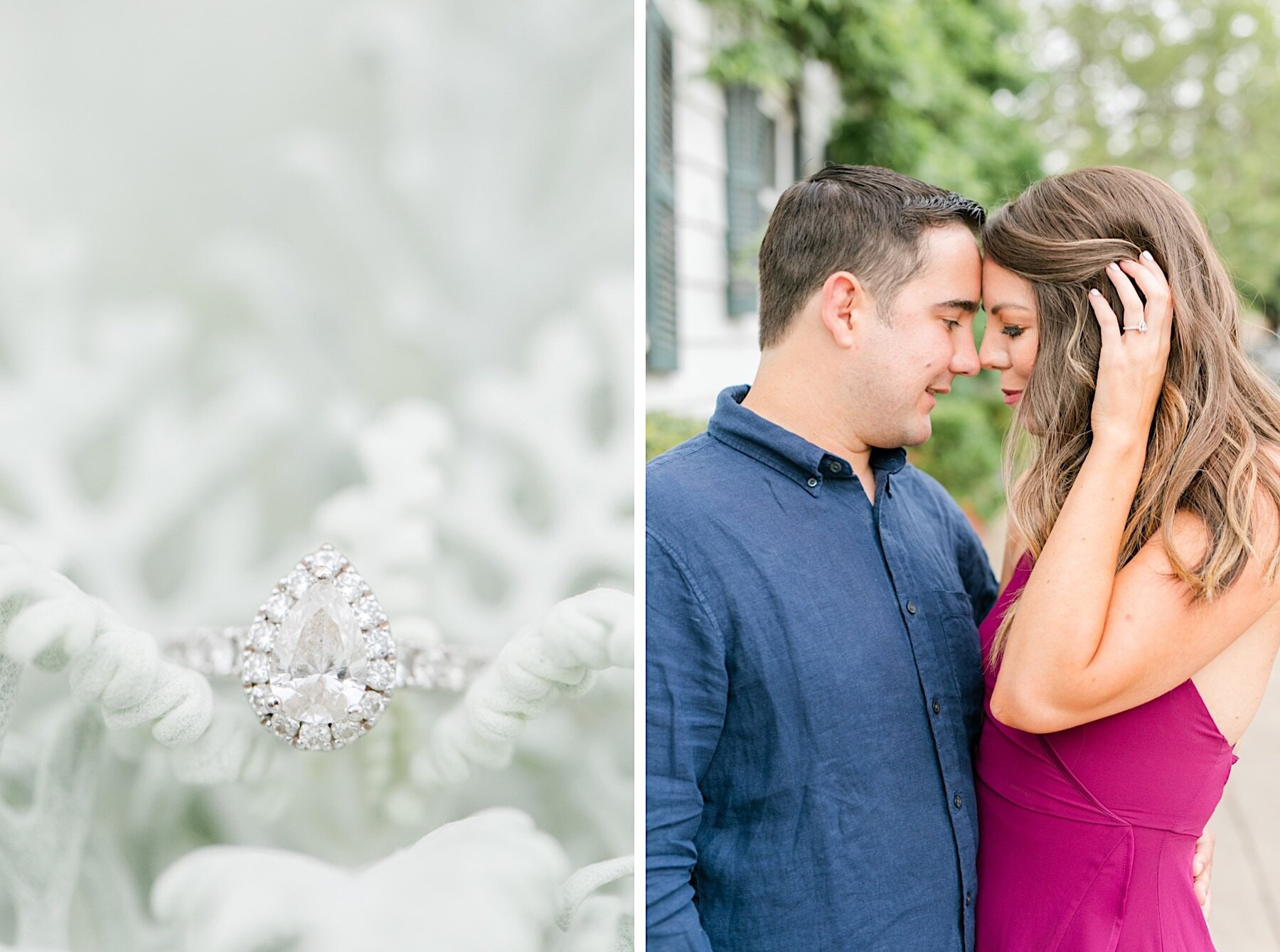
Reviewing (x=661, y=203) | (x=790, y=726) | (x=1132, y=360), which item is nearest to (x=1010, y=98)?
(x=661, y=203)

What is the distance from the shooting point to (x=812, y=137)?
21.6 ft

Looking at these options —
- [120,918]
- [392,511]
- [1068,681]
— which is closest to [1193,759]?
[1068,681]

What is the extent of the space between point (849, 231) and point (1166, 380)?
1.56 ft

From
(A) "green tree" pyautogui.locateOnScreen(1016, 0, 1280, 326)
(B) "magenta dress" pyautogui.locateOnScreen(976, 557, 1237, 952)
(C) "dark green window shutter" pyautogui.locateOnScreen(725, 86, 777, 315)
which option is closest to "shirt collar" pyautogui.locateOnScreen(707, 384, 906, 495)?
(B) "magenta dress" pyautogui.locateOnScreen(976, 557, 1237, 952)

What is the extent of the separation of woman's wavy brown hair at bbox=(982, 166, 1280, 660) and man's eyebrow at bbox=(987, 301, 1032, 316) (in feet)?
0.10

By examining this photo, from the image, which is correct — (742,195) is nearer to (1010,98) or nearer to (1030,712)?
(1030,712)

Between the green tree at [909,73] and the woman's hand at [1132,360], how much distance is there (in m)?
2.97

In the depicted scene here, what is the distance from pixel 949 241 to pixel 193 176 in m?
1.13

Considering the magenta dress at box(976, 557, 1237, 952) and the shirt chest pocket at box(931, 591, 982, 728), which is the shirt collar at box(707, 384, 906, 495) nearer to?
the shirt chest pocket at box(931, 591, 982, 728)

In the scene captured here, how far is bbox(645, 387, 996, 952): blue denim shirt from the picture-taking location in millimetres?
1301

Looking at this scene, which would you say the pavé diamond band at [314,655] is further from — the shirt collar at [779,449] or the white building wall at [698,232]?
the white building wall at [698,232]

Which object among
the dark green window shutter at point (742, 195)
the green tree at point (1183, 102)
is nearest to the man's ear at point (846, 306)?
the dark green window shutter at point (742, 195)

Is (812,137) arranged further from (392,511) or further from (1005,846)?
(392,511)

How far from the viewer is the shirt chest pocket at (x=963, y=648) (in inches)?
61.7
